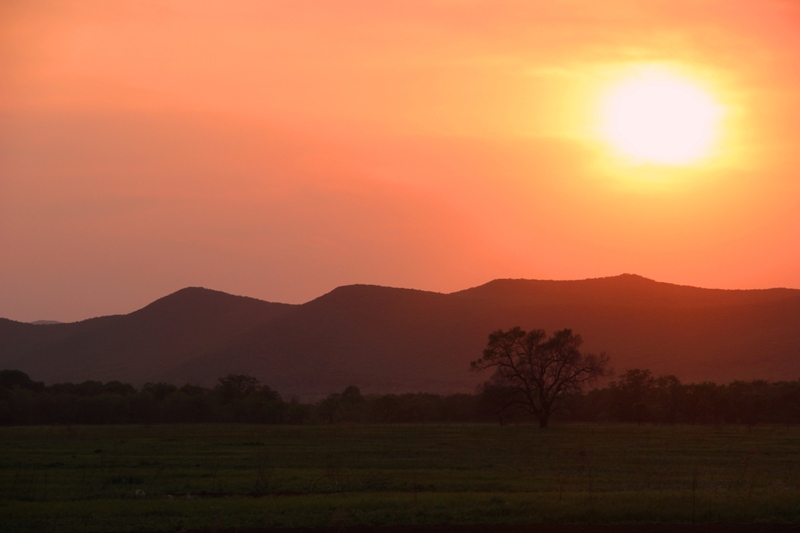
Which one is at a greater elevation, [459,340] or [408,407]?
[459,340]

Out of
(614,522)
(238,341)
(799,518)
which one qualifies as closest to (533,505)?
(614,522)

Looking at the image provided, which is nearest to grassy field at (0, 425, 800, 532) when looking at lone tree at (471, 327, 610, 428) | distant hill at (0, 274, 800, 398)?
lone tree at (471, 327, 610, 428)

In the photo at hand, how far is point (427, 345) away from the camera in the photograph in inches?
6678

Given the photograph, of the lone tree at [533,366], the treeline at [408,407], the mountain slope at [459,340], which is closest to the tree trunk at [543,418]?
the lone tree at [533,366]

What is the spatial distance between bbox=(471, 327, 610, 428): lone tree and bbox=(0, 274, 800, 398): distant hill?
60.5 m

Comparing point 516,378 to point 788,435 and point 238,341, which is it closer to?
point 788,435

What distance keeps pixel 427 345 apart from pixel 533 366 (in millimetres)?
92712

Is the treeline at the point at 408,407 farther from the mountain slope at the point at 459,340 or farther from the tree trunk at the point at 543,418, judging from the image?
the mountain slope at the point at 459,340

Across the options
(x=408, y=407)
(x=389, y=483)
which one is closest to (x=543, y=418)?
(x=408, y=407)

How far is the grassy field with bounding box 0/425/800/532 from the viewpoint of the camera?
70.4 feet

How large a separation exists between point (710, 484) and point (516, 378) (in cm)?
5083

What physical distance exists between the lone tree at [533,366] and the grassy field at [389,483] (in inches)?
1101

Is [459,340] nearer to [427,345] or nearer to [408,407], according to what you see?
[427,345]

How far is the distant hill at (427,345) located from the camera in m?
146
